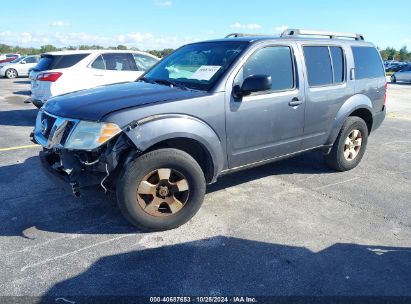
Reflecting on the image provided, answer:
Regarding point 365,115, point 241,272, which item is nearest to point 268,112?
point 241,272

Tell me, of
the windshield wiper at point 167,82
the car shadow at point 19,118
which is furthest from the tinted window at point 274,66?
the car shadow at point 19,118

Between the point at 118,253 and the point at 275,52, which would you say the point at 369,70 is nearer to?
the point at 275,52

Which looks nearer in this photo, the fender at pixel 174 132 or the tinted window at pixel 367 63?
the fender at pixel 174 132

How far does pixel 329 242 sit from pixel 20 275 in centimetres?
264

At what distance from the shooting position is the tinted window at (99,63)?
356 inches

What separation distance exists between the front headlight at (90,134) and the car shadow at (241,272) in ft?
3.23

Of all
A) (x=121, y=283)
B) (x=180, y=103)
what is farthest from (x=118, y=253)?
(x=180, y=103)

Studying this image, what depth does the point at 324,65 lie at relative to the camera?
4742 millimetres

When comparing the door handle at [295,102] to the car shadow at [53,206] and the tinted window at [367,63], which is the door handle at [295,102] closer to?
the car shadow at [53,206]

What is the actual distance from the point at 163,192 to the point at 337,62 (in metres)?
3.03

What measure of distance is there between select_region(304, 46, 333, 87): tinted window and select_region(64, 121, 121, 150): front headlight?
257cm

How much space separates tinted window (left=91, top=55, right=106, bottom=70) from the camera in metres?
9.03

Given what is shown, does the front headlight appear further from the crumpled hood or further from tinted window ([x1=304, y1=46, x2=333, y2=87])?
tinted window ([x1=304, y1=46, x2=333, y2=87])

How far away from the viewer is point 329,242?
341 cm
